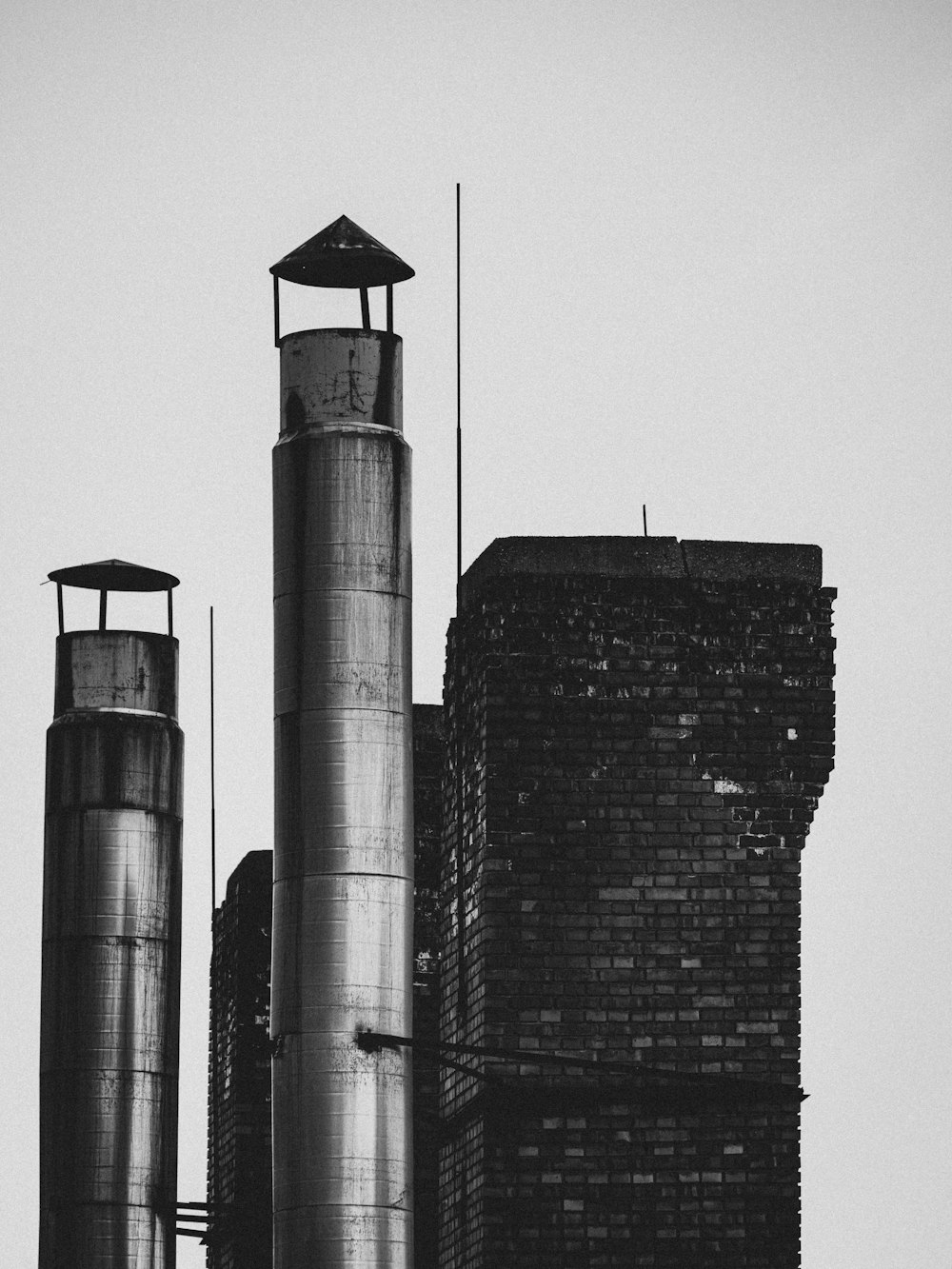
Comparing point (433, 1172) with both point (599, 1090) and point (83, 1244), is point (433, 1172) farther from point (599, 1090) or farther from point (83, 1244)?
point (599, 1090)

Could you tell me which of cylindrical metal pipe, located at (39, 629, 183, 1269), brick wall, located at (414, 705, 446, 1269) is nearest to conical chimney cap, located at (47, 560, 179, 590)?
cylindrical metal pipe, located at (39, 629, 183, 1269)

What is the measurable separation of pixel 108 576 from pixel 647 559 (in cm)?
546

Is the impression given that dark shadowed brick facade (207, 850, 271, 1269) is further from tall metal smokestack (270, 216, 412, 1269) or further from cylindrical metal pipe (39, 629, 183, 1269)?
tall metal smokestack (270, 216, 412, 1269)

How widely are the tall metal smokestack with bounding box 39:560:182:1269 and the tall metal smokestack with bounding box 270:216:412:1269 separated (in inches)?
159

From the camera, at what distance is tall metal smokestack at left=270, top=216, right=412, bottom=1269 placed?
14844 mm

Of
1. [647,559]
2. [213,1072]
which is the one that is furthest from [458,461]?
[213,1072]

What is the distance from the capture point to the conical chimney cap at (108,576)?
20.2m

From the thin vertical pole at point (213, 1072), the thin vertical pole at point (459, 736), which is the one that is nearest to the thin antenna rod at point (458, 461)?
the thin vertical pole at point (459, 736)

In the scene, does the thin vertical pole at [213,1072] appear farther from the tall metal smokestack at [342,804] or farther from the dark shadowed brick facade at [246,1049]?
the tall metal smokestack at [342,804]

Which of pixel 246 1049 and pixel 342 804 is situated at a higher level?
pixel 342 804

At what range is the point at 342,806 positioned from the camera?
15.2 m

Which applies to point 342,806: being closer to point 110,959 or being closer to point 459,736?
point 459,736

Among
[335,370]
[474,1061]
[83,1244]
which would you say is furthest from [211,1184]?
[335,370]

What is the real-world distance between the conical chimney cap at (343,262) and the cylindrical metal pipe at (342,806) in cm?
54
